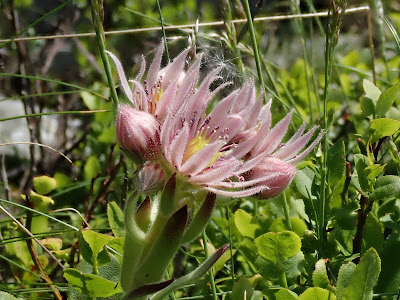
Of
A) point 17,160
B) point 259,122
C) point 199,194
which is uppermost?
point 259,122

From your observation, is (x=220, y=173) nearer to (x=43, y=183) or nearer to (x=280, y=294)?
(x=280, y=294)

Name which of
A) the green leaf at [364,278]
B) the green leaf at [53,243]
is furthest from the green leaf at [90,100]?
the green leaf at [364,278]

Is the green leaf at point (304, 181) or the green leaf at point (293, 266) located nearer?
the green leaf at point (293, 266)

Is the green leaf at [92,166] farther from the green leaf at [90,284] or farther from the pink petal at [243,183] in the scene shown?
the pink petal at [243,183]

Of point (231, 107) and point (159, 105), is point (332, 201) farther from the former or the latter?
point (159, 105)

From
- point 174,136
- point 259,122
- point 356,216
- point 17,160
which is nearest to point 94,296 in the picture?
point 174,136

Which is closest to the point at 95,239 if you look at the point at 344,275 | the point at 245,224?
the point at 245,224
